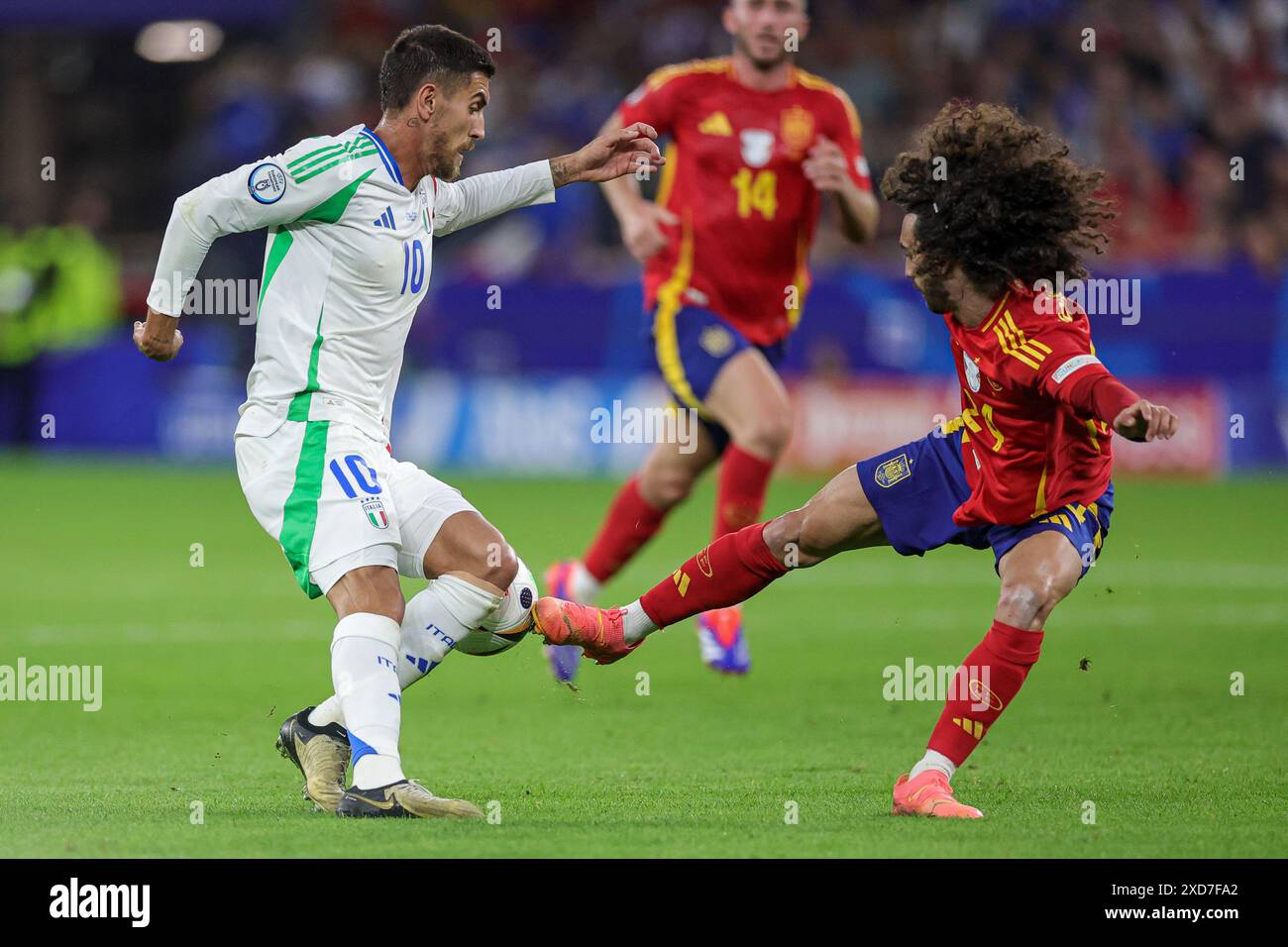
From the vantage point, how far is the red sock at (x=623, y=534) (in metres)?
8.53

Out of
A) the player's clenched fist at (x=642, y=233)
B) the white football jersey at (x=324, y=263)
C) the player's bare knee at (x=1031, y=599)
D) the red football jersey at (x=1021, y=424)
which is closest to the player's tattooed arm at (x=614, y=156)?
the white football jersey at (x=324, y=263)

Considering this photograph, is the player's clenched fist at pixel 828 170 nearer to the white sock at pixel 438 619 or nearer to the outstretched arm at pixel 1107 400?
the outstretched arm at pixel 1107 400

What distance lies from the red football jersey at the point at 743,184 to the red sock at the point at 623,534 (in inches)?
34.9

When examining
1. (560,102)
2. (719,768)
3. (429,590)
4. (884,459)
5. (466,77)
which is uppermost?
(560,102)

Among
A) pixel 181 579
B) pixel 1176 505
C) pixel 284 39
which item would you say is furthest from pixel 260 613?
pixel 284 39

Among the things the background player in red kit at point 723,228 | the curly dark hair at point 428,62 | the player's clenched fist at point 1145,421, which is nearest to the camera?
the player's clenched fist at point 1145,421

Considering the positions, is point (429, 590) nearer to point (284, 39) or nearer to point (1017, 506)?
point (1017, 506)

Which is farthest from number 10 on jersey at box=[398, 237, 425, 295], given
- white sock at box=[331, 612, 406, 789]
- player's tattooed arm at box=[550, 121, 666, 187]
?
white sock at box=[331, 612, 406, 789]

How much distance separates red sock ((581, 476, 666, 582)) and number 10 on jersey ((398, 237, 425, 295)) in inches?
122

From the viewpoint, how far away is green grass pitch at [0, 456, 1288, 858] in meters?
4.89

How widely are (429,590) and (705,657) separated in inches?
116

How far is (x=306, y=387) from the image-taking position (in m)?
5.41

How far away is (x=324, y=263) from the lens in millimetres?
5391

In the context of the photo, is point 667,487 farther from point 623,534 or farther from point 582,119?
point 582,119
